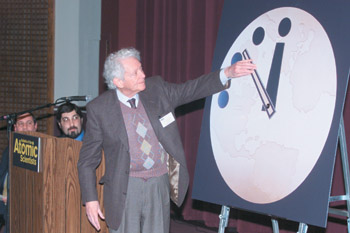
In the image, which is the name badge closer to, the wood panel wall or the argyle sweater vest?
the argyle sweater vest

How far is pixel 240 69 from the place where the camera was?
2.85 meters

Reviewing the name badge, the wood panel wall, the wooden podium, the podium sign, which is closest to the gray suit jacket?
the name badge

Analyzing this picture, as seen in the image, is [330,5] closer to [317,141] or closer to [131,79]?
[317,141]

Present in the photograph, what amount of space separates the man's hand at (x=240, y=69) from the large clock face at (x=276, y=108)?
0.08 metres

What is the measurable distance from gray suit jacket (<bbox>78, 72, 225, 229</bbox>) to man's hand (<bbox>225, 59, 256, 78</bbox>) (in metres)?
0.07

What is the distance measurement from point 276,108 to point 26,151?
5.03ft

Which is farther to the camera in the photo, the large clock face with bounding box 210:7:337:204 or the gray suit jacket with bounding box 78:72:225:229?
the gray suit jacket with bounding box 78:72:225:229

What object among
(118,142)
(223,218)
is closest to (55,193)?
(118,142)

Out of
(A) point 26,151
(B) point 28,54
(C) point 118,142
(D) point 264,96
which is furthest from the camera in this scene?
(B) point 28,54

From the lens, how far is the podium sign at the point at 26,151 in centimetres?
303

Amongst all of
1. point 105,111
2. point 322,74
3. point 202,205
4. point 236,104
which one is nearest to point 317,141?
point 322,74

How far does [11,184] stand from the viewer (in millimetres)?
3369

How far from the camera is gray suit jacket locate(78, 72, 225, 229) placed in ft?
9.05

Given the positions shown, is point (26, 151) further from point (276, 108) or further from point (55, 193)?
point (276, 108)
